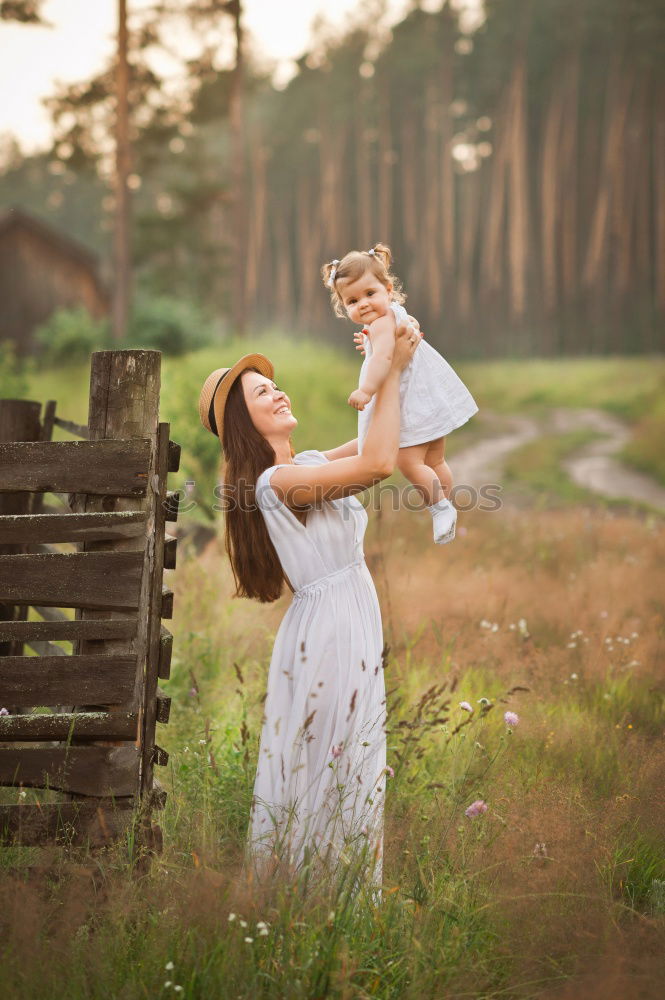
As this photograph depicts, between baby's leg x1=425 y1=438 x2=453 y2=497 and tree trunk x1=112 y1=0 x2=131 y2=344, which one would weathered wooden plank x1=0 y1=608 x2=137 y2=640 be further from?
tree trunk x1=112 y1=0 x2=131 y2=344

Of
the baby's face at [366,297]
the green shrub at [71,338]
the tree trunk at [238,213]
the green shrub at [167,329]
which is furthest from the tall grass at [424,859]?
the tree trunk at [238,213]

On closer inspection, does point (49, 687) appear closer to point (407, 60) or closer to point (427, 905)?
point (427, 905)

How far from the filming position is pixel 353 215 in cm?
4556

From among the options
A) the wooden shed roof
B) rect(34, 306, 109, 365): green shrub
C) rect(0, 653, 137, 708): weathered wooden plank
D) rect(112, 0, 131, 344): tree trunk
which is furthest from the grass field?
the wooden shed roof

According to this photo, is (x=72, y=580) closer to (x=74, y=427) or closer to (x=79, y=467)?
(x=79, y=467)

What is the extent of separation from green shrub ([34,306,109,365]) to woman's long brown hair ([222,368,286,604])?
866 inches

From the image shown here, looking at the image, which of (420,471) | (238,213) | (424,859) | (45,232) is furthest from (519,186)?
(424,859)

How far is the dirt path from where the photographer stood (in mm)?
14320

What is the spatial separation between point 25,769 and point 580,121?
39.7 meters

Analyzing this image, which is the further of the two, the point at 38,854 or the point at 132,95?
the point at 132,95

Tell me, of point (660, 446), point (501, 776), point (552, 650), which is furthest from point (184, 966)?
point (660, 446)

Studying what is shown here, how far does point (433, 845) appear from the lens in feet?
10.9

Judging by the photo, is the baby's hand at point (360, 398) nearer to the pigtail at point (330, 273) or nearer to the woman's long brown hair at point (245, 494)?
the woman's long brown hair at point (245, 494)

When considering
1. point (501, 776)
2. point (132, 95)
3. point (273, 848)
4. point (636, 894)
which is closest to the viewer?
point (273, 848)
